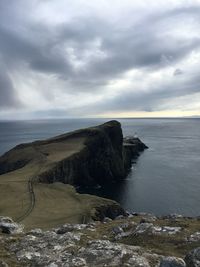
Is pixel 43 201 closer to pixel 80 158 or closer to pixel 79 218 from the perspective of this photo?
pixel 79 218

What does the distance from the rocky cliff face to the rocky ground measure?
2600 inches

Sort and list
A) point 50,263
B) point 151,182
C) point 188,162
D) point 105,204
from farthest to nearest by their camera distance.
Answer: point 188,162
point 151,182
point 105,204
point 50,263

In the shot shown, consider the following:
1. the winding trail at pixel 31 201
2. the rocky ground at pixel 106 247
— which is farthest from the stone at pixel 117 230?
the winding trail at pixel 31 201

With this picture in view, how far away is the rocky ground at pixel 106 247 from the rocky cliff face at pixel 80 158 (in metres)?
66.0

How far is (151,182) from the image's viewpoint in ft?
356

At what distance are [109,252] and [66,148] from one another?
111 m

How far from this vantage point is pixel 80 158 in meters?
120

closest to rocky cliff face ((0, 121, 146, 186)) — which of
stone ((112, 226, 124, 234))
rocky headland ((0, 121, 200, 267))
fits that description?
rocky headland ((0, 121, 200, 267))

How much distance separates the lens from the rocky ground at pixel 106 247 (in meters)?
20.3

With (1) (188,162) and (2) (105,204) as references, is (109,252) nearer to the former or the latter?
(2) (105,204)

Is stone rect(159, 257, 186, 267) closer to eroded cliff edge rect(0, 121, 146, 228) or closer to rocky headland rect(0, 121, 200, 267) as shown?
rocky headland rect(0, 121, 200, 267)

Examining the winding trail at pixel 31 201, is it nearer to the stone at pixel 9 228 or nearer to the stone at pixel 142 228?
the stone at pixel 9 228

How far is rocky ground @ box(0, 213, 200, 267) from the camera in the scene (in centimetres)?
2034

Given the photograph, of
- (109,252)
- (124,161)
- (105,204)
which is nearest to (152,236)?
(109,252)
